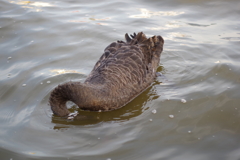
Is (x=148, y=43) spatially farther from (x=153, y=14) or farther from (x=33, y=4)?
(x=33, y=4)

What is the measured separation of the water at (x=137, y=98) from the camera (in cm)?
523

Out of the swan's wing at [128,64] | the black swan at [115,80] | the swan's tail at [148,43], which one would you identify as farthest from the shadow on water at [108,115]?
the swan's tail at [148,43]

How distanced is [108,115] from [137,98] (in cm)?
96

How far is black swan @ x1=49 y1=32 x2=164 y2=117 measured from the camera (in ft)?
18.6

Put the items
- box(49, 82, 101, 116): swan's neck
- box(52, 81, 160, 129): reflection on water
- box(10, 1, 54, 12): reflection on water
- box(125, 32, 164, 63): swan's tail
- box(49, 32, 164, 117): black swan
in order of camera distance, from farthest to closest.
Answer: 1. box(10, 1, 54, 12): reflection on water
2. box(125, 32, 164, 63): swan's tail
3. box(52, 81, 160, 129): reflection on water
4. box(49, 32, 164, 117): black swan
5. box(49, 82, 101, 116): swan's neck

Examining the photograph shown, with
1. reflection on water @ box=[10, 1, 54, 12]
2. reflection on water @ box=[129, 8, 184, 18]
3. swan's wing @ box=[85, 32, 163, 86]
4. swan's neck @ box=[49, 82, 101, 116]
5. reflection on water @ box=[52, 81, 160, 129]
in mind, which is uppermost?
reflection on water @ box=[10, 1, 54, 12]

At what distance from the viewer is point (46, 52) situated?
8766 millimetres

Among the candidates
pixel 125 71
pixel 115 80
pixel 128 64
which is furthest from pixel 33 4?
pixel 115 80

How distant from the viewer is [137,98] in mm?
6844

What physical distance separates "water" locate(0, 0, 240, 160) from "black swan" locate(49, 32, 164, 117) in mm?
249

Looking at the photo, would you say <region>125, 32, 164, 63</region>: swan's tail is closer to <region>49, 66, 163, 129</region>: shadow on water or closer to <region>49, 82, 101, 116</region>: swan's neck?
<region>49, 66, 163, 129</region>: shadow on water

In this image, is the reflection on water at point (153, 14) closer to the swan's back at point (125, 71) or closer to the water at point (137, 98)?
the water at point (137, 98)

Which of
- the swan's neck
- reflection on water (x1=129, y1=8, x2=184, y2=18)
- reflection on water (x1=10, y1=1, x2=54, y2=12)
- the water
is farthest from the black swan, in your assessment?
reflection on water (x1=10, y1=1, x2=54, y2=12)

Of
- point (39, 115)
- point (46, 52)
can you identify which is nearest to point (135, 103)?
point (39, 115)
